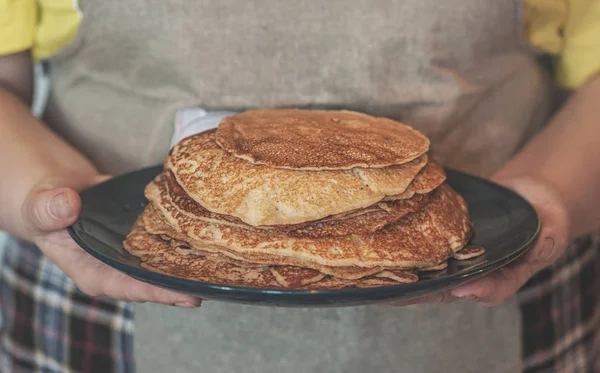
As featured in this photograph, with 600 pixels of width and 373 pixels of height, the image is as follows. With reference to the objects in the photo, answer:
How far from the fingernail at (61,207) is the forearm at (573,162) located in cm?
72

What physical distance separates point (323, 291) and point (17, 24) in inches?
29.6

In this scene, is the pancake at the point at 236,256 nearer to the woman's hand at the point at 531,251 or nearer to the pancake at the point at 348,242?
the pancake at the point at 348,242

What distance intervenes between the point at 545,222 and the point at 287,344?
451mm

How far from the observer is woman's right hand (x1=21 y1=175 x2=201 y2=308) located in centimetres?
80

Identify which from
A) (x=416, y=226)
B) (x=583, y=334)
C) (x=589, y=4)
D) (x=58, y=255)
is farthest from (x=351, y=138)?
(x=583, y=334)

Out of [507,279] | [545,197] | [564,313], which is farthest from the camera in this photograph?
[564,313]

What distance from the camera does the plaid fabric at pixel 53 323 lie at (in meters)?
1.17

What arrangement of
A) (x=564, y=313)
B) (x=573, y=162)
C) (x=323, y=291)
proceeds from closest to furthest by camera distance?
(x=323, y=291) < (x=573, y=162) < (x=564, y=313)

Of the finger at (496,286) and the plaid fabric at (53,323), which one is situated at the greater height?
the finger at (496,286)

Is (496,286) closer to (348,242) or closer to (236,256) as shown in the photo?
(348,242)

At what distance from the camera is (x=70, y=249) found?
93 cm

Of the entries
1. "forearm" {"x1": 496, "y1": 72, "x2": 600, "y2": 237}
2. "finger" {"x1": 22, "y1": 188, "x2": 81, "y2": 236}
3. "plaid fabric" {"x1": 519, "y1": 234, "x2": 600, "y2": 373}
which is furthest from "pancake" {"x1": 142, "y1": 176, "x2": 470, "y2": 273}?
"plaid fabric" {"x1": 519, "y1": 234, "x2": 600, "y2": 373}

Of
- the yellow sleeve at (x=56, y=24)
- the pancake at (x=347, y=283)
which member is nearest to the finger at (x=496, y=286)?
the pancake at (x=347, y=283)

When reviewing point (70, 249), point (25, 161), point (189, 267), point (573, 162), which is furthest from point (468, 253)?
point (25, 161)
